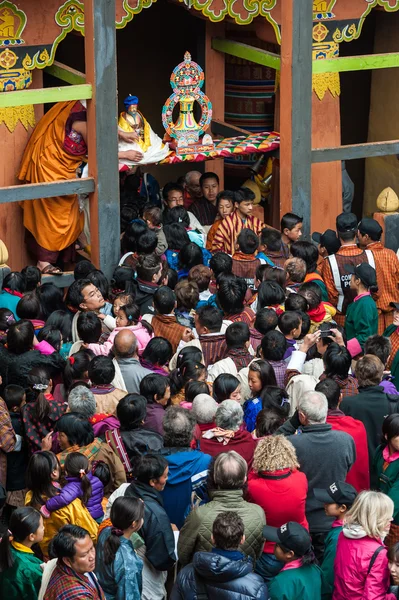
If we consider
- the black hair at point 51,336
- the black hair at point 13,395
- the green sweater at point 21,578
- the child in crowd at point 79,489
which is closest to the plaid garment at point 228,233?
the black hair at point 51,336

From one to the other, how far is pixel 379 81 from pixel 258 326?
599cm

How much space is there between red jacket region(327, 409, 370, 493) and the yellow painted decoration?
455 centimetres

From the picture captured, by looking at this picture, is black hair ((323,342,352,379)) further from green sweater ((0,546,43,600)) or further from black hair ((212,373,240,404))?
green sweater ((0,546,43,600))

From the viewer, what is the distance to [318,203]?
1129 centimetres

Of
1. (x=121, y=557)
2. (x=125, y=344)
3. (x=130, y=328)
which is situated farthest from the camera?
(x=130, y=328)

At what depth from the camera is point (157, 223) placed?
9.64m

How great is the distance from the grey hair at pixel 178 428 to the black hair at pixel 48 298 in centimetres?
245

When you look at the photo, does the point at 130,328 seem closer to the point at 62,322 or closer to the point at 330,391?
the point at 62,322

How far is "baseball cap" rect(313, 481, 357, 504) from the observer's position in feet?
19.5

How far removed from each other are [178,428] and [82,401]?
0.68 m

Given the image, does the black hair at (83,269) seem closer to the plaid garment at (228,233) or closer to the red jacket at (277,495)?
the plaid garment at (228,233)

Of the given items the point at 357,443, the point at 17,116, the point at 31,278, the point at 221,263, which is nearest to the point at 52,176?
the point at 17,116

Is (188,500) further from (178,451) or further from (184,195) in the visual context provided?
(184,195)

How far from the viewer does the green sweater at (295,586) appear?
546cm
